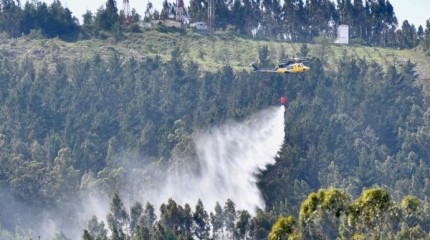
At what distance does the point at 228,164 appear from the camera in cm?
16588

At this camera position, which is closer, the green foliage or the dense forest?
the green foliage

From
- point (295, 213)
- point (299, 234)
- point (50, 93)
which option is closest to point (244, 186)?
point (295, 213)

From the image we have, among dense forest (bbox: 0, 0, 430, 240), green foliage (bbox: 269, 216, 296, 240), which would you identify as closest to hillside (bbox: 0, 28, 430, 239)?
dense forest (bbox: 0, 0, 430, 240)

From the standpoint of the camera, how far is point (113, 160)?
173m

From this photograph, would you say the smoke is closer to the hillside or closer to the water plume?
the water plume

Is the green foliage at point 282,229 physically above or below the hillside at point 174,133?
above

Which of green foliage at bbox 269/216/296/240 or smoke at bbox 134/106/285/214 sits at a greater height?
green foliage at bbox 269/216/296/240

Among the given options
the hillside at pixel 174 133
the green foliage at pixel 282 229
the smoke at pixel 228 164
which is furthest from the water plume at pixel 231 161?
the green foliage at pixel 282 229

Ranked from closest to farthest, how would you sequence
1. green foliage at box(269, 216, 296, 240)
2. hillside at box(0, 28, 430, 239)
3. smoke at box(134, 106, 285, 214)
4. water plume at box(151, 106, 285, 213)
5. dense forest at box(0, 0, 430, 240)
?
green foliage at box(269, 216, 296, 240) → water plume at box(151, 106, 285, 213) → smoke at box(134, 106, 285, 214) → dense forest at box(0, 0, 430, 240) → hillside at box(0, 28, 430, 239)

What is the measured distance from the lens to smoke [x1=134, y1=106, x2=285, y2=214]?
15738cm

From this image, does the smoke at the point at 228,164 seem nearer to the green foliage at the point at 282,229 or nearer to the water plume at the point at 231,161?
the water plume at the point at 231,161

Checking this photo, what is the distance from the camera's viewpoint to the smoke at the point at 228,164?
6196 inches

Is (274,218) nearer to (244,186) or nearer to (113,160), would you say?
(244,186)

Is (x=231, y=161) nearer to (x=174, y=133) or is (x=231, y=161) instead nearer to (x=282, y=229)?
(x=174, y=133)
